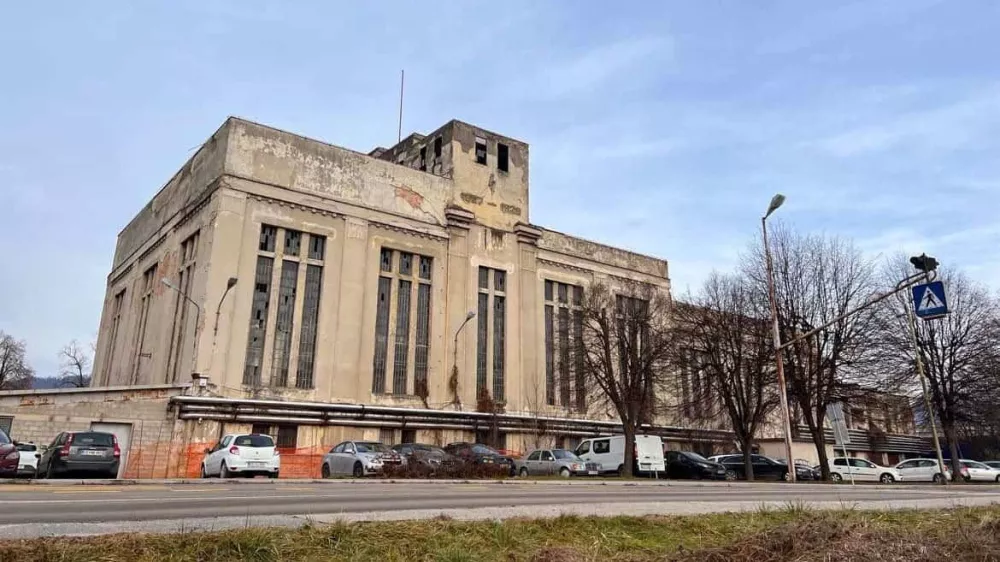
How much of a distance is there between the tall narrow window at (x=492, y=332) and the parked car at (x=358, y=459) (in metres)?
14.1

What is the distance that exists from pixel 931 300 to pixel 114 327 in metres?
52.6

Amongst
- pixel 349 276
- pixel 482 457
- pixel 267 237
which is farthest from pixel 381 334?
pixel 482 457

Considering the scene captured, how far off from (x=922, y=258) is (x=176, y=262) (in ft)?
123

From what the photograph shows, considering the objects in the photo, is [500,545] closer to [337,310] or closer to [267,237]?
[337,310]

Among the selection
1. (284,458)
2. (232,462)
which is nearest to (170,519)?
(232,462)

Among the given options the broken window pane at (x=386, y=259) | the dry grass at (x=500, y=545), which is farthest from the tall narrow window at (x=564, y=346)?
the dry grass at (x=500, y=545)

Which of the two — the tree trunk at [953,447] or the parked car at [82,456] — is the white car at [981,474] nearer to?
the tree trunk at [953,447]

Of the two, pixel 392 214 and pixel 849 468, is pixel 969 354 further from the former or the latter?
pixel 392 214

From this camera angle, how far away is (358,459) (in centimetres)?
2539

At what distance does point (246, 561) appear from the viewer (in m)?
5.36

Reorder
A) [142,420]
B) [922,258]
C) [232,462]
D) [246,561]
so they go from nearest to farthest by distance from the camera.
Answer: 1. [246,561]
2. [922,258]
3. [232,462]
4. [142,420]

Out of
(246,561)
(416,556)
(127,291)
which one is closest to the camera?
(246,561)

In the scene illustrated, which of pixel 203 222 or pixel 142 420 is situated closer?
pixel 142 420

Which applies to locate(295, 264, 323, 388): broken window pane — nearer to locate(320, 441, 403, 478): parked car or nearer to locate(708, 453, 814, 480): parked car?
locate(320, 441, 403, 478): parked car
